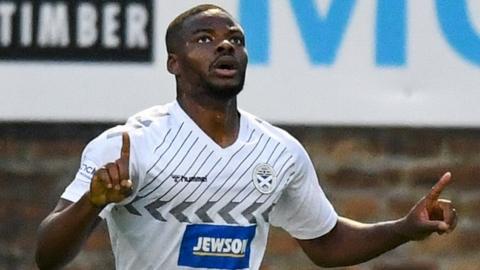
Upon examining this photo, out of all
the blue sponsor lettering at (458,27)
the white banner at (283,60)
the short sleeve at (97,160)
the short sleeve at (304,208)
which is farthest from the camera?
the blue sponsor lettering at (458,27)

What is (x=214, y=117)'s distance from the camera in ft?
17.4

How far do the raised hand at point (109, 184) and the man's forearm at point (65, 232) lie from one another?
0.05 m

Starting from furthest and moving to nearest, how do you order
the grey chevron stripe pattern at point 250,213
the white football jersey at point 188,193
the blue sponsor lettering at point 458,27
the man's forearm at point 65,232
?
the blue sponsor lettering at point 458,27 → the grey chevron stripe pattern at point 250,213 → the white football jersey at point 188,193 → the man's forearm at point 65,232

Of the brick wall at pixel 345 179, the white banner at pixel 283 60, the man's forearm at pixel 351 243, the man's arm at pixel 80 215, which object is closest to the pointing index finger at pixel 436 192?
the man's forearm at pixel 351 243

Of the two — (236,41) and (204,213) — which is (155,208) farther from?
Answer: (236,41)

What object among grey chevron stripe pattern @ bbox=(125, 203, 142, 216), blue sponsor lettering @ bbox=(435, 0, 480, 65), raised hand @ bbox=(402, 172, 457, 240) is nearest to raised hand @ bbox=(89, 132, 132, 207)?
grey chevron stripe pattern @ bbox=(125, 203, 142, 216)

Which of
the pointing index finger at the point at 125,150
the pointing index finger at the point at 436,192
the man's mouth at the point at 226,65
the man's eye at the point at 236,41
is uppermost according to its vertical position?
the man's eye at the point at 236,41

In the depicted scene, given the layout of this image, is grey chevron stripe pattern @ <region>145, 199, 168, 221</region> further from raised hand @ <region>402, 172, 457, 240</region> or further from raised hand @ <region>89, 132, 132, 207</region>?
raised hand @ <region>402, 172, 457, 240</region>

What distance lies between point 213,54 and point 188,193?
43cm

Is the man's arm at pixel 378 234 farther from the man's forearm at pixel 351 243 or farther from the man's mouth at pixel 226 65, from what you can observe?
the man's mouth at pixel 226 65

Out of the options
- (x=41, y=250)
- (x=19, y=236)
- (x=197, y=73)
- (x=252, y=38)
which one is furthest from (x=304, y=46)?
(x=41, y=250)

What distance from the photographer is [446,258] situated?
7.66 meters

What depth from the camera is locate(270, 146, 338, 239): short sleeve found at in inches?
214

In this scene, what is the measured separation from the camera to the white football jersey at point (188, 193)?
16.8 feet
